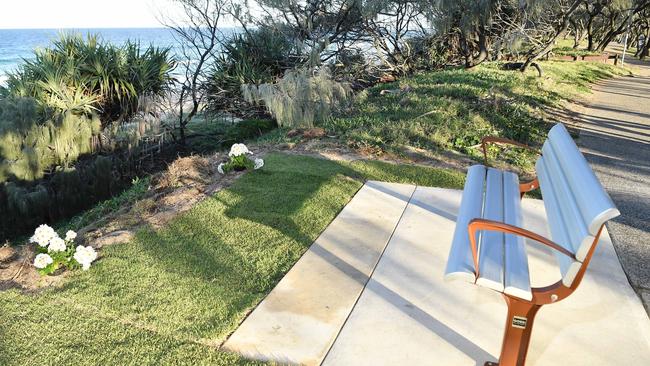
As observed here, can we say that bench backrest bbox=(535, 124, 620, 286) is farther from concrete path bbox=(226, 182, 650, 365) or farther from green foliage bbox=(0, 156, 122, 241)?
green foliage bbox=(0, 156, 122, 241)

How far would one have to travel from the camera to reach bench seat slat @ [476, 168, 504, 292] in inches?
93.4

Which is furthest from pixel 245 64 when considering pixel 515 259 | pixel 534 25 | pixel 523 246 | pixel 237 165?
pixel 534 25

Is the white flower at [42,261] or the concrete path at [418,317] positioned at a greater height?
the white flower at [42,261]

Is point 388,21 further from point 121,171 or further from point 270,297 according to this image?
point 270,297

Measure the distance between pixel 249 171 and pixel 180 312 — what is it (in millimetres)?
2982

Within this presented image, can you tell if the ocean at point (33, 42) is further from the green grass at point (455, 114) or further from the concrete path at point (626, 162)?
the concrete path at point (626, 162)

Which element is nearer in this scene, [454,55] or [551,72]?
[551,72]

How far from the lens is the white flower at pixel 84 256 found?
3.73 m

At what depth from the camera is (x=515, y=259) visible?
263 cm

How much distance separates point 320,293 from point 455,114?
617cm

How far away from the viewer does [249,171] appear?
6.05 metres

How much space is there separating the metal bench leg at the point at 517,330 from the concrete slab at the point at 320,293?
948 mm

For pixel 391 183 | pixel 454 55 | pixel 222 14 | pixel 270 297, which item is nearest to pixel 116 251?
pixel 270 297

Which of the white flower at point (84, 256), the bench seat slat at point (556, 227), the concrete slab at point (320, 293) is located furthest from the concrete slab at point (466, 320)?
the white flower at point (84, 256)
